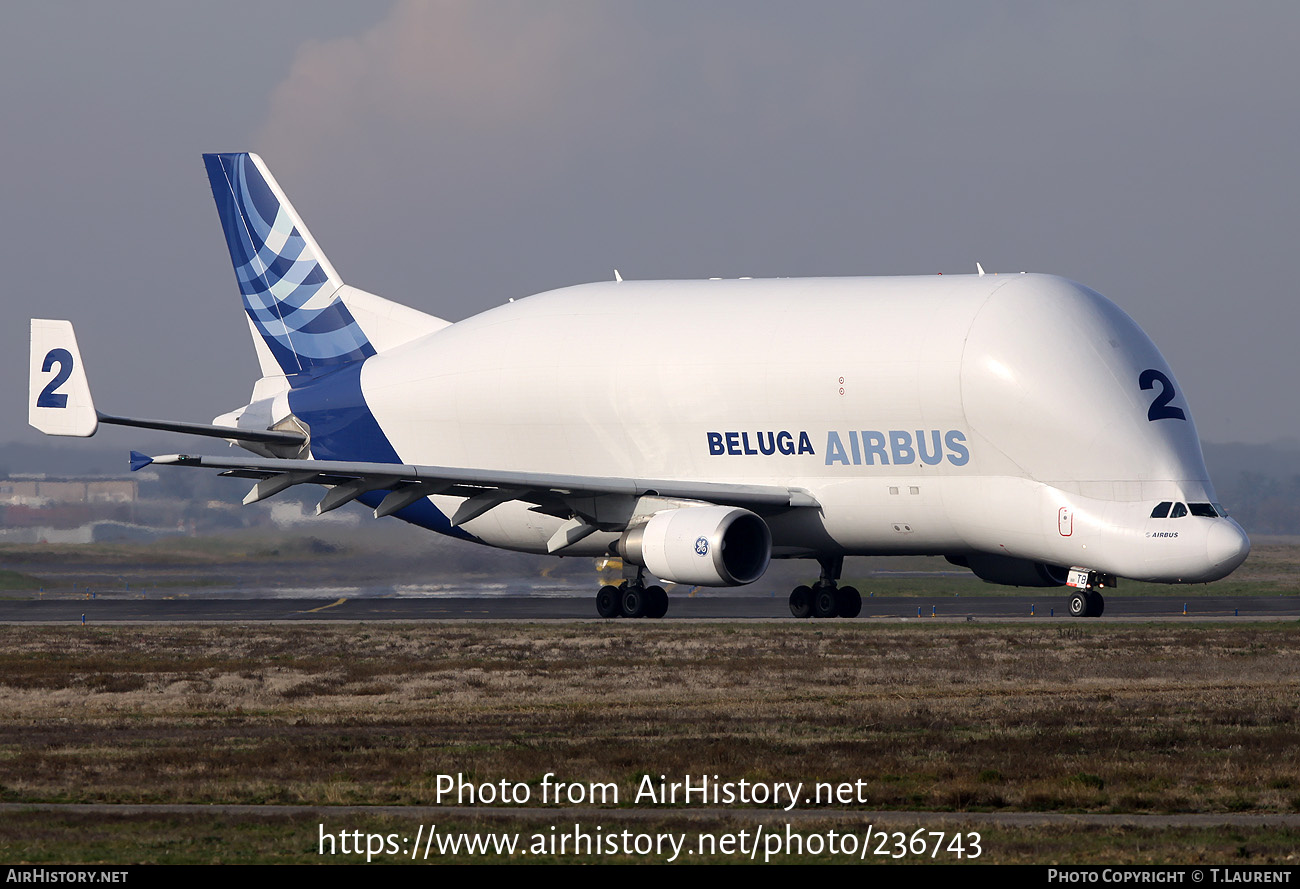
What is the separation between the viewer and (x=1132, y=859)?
37.3 feet

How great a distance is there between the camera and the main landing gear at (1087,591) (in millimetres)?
34625

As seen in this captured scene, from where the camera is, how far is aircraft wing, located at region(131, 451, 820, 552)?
3600 cm

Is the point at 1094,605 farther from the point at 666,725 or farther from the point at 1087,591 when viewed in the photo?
the point at 666,725

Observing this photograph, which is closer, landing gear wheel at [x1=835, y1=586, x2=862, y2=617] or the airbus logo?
the airbus logo

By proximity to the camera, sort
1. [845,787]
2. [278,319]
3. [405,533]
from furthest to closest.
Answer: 1. [405,533]
2. [278,319]
3. [845,787]

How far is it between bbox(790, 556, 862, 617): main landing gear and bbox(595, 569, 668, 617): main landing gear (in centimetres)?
301

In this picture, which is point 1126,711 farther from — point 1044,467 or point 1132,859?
point 1044,467

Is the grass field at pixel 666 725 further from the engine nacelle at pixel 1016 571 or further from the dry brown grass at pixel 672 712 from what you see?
the engine nacelle at pixel 1016 571

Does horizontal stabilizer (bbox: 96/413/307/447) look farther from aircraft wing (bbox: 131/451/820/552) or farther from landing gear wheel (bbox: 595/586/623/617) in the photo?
landing gear wheel (bbox: 595/586/623/617)

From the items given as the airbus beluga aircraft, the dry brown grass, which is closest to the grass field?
the dry brown grass

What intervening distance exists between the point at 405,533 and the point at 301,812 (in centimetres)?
3660
